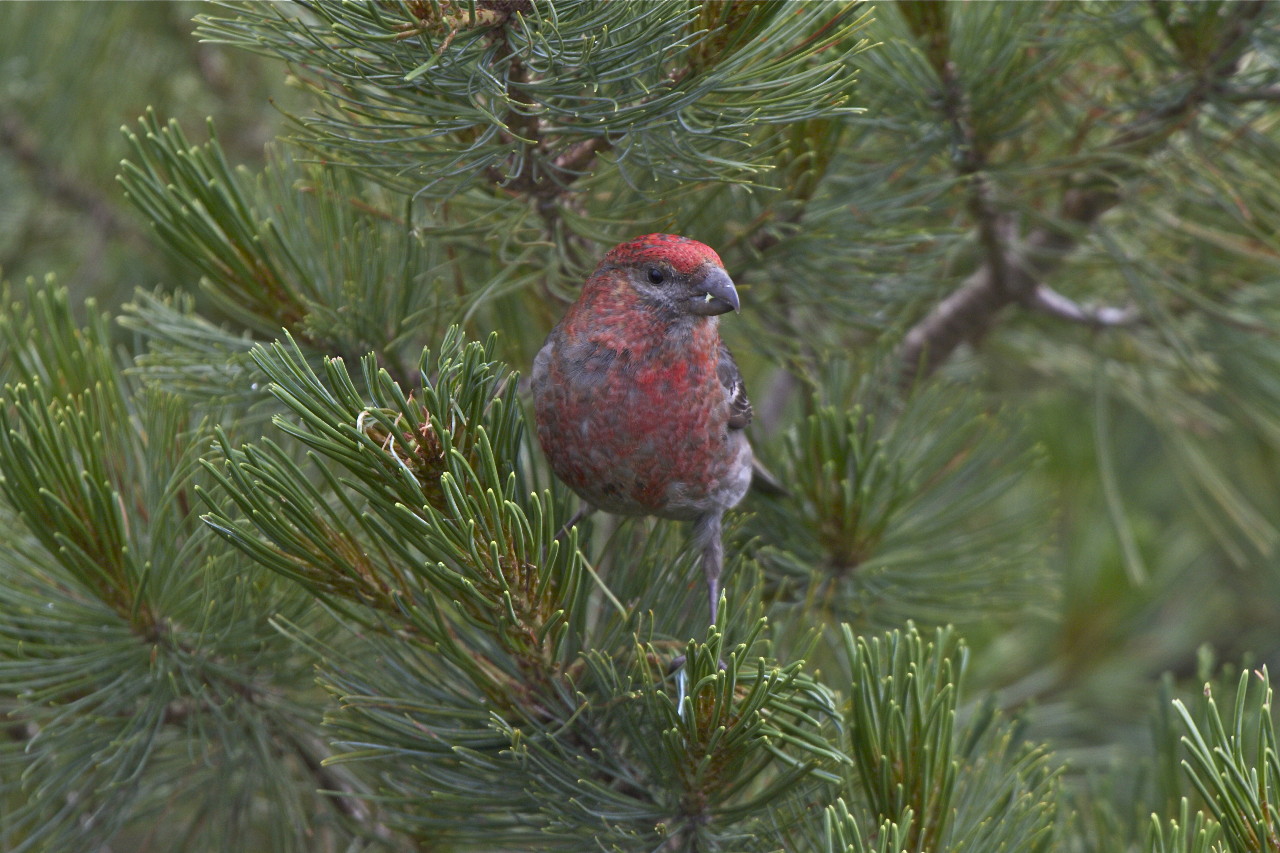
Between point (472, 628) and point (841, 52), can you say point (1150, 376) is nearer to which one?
point (841, 52)

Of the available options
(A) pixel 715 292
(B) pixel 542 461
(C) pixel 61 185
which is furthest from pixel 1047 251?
(C) pixel 61 185

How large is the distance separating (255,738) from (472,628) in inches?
18.2

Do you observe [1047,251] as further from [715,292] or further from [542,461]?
[542,461]

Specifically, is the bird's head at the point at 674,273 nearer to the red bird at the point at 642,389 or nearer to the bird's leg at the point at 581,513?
the red bird at the point at 642,389

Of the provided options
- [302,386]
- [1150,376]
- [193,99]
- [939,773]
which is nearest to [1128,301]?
[1150,376]

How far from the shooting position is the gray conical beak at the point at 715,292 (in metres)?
1.78

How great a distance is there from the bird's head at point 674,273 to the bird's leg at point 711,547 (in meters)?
0.36

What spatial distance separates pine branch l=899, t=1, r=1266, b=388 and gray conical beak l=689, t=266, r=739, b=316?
475 millimetres

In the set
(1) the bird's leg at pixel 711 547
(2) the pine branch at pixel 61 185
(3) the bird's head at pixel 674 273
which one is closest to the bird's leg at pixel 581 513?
(1) the bird's leg at pixel 711 547

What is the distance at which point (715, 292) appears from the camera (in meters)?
1.79

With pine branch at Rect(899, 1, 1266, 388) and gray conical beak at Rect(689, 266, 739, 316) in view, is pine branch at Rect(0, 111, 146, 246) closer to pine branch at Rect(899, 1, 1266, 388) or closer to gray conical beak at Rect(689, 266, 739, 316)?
gray conical beak at Rect(689, 266, 739, 316)

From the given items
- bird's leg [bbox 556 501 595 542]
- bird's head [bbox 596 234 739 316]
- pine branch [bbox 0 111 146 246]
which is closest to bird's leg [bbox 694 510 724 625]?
bird's leg [bbox 556 501 595 542]

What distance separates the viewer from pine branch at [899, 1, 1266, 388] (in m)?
2.02

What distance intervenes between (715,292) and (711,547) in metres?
0.43
